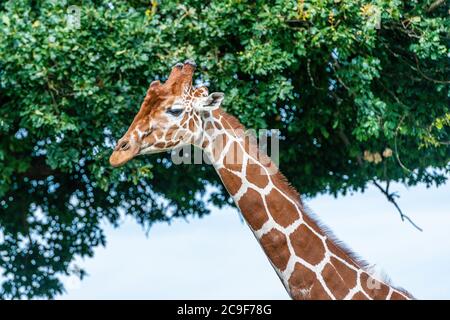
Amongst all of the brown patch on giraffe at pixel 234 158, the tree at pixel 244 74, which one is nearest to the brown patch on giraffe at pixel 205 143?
the brown patch on giraffe at pixel 234 158

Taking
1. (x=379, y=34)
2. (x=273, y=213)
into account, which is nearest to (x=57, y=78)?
(x=379, y=34)

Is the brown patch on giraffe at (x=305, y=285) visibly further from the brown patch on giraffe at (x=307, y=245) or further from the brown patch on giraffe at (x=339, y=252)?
the brown patch on giraffe at (x=339, y=252)

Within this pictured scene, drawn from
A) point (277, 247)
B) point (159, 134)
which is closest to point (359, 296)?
point (277, 247)

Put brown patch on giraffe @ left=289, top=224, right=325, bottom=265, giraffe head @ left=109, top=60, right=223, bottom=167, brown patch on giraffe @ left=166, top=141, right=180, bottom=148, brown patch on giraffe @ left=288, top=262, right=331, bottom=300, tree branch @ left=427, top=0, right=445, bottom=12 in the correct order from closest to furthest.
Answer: brown patch on giraffe @ left=288, top=262, right=331, bottom=300 → brown patch on giraffe @ left=289, top=224, right=325, bottom=265 → giraffe head @ left=109, top=60, right=223, bottom=167 → brown patch on giraffe @ left=166, top=141, right=180, bottom=148 → tree branch @ left=427, top=0, right=445, bottom=12

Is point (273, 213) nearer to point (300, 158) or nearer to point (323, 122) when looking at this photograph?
point (323, 122)

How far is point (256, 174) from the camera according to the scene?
277 inches

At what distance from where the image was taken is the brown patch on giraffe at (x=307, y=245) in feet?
22.3

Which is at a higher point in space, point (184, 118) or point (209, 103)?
point (209, 103)

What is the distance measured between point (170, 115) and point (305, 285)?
170cm

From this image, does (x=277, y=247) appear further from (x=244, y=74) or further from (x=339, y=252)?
(x=244, y=74)

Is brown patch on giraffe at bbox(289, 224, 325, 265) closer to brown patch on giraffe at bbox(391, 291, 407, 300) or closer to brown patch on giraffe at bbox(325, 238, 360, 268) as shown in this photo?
brown patch on giraffe at bbox(325, 238, 360, 268)

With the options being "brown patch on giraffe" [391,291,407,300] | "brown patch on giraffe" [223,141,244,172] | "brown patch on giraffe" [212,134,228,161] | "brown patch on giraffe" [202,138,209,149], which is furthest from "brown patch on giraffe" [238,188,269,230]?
"brown patch on giraffe" [391,291,407,300]

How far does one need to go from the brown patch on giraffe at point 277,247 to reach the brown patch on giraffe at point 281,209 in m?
0.10

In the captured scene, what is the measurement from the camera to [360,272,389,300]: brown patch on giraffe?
6.75 meters
